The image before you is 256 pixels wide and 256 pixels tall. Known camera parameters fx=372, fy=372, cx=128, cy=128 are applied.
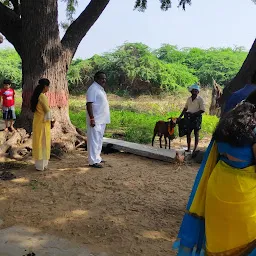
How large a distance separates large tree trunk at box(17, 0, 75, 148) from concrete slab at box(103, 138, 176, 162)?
1.09m

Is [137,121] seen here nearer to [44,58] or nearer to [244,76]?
[44,58]

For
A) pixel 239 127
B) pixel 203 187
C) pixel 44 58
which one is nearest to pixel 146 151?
pixel 44 58

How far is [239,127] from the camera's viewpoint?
238cm

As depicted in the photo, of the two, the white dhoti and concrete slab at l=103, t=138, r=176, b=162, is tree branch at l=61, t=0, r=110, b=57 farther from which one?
the white dhoti

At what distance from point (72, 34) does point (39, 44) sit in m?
0.93

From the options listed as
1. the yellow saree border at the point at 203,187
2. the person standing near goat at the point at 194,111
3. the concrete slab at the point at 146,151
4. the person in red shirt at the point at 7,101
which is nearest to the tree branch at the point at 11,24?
the person in red shirt at the point at 7,101

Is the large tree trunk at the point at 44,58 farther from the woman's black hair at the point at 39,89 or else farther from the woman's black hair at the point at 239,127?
the woman's black hair at the point at 239,127

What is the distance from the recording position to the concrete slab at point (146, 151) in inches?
287

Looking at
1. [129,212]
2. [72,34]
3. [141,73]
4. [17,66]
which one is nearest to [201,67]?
[141,73]

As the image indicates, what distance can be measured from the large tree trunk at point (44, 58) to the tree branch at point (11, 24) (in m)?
0.33

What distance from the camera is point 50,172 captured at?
252 inches

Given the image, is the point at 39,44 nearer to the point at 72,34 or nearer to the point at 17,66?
the point at 72,34

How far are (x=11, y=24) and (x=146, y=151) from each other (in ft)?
13.7

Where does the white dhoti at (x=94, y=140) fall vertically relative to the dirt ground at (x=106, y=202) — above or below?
above
